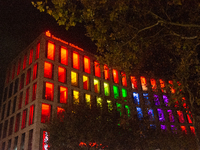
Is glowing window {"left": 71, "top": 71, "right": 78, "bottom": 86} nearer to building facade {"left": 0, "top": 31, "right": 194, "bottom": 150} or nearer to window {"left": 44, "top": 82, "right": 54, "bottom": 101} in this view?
building facade {"left": 0, "top": 31, "right": 194, "bottom": 150}

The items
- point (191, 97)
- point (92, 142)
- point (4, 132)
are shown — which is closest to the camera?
point (191, 97)

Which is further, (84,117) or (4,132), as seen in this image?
(4,132)

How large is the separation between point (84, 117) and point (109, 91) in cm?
1992


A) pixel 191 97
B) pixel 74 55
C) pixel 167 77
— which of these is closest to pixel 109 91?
pixel 74 55

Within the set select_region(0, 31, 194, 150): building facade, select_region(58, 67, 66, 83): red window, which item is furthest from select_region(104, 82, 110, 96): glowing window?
select_region(58, 67, 66, 83): red window

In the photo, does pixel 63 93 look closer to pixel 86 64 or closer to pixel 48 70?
pixel 48 70

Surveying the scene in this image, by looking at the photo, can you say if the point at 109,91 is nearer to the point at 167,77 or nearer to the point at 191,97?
the point at 167,77

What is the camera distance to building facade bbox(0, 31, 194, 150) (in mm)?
30562

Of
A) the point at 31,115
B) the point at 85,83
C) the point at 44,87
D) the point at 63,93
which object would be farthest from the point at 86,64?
the point at 31,115

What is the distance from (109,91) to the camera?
42844 mm

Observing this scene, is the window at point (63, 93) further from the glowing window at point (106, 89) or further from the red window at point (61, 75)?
the glowing window at point (106, 89)

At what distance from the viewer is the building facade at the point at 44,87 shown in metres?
30.6

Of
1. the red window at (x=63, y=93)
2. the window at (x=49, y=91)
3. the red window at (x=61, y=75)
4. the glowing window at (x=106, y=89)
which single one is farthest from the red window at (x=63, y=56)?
the glowing window at (x=106, y=89)

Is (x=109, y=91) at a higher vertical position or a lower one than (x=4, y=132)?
higher
